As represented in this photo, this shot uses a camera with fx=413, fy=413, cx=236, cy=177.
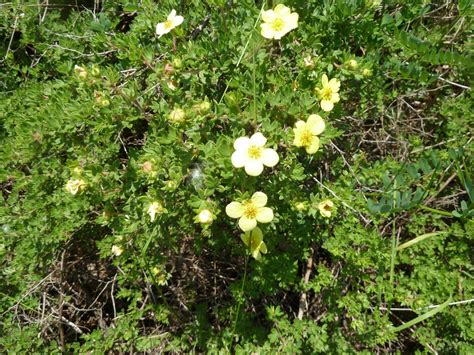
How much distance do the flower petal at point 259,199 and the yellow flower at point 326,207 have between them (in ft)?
1.32

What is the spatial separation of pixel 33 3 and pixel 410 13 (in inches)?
103

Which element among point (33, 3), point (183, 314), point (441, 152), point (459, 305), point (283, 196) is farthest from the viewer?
point (33, 3)

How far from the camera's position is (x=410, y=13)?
8.03 ft

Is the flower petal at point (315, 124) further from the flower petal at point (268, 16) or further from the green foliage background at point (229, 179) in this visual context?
the flower petal at point (268, 16)

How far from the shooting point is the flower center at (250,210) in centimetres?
187

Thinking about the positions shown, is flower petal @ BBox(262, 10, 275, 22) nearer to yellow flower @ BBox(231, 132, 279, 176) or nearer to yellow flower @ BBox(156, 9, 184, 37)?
yellow flower @ BBox(156, 9, 184, 37)

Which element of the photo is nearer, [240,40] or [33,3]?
[240,40]

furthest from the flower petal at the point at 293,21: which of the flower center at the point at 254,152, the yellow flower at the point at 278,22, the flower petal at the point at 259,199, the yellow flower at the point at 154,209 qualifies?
the yellow flower at the point at 154,209

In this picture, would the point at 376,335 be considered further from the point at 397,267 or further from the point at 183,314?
the point at 183,314

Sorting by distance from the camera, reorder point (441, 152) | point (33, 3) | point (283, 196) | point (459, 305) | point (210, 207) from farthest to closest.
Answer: point (33, 3), point (441, 152), point (459, 305), point (283, 196), point (210, 207)

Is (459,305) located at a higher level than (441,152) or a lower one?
lower

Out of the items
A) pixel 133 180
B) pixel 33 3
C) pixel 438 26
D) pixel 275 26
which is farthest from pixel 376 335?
pixel 33 3

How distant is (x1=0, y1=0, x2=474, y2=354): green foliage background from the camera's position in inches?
82.5

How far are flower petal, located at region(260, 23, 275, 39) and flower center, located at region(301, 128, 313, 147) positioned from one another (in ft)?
1.58
